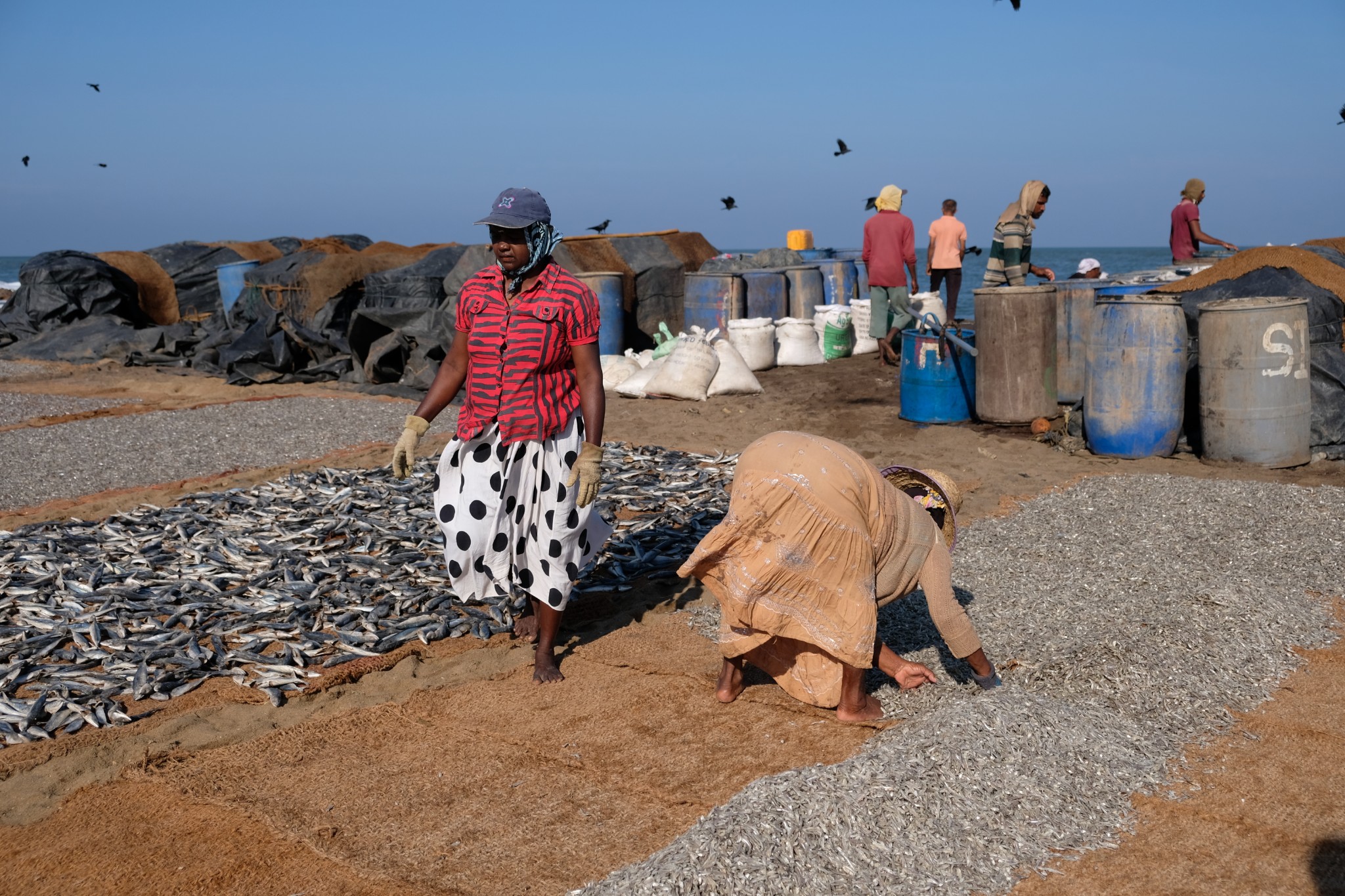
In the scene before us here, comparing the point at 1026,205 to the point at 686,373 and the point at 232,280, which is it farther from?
the point at 232,280

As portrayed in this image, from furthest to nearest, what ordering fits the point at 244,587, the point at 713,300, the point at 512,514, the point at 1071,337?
the point at 713,300
the point at 1071,337
the point at 244,587
the point at 512,514

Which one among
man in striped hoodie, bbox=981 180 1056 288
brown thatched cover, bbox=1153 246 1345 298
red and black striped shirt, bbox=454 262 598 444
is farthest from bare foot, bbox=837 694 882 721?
man in striped hoodie, bbox=981 180 1056 288

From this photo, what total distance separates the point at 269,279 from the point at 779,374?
8.65 metres

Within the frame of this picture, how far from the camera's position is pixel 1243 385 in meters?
7.48

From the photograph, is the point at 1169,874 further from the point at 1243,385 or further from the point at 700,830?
the point at 1243,385

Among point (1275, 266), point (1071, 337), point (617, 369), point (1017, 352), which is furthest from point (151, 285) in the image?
point (1275, 266)

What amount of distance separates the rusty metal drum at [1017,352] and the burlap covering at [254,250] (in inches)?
616

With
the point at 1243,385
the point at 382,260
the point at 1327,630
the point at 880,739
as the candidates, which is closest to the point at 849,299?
the point at 382,260

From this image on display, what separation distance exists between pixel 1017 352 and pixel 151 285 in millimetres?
16777

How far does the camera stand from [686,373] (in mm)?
11102

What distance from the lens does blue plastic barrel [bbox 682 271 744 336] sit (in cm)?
1374

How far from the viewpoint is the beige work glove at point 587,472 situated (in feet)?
13.4

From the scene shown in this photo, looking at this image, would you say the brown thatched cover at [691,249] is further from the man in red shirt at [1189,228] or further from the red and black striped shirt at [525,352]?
the red and black striped shirt at [525,352]

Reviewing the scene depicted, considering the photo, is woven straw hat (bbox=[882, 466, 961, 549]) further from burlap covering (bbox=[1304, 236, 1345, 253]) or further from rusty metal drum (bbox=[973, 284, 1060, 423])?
burlap covering (bbox=[1304, 236, 1345, 253])
